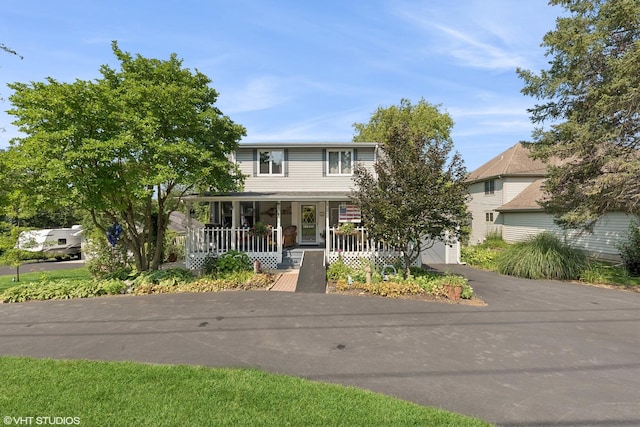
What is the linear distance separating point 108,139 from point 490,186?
24423 millimetres

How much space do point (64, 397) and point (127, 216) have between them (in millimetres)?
8343

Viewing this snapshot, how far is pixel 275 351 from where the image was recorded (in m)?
4.79

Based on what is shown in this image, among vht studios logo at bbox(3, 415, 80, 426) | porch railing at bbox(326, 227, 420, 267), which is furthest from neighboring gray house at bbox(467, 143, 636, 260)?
vht studios logo at bbox(3, 415, 80, 426)

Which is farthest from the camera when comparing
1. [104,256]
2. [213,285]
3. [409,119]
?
[409,119]

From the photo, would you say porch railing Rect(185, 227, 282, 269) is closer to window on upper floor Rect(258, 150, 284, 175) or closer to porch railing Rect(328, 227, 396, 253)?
porch railing Rect(328, 227, 396, 253)

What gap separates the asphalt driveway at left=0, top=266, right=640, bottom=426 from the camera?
3574 mm

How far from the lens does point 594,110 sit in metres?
10.8

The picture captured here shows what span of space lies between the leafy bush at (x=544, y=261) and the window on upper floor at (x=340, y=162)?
7.51m

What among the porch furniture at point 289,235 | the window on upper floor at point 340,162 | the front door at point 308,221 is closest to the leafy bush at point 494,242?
the window on upper floor at point 340,162

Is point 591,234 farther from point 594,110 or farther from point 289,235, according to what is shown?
point 289,235

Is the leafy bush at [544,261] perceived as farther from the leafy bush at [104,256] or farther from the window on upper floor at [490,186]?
the leafy bush at [104,256]

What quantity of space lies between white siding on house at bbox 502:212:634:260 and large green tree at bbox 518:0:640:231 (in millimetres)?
2651

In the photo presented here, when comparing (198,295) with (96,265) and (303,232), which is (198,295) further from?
(303,232)

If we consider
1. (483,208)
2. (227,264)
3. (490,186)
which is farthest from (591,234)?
(227,264)
